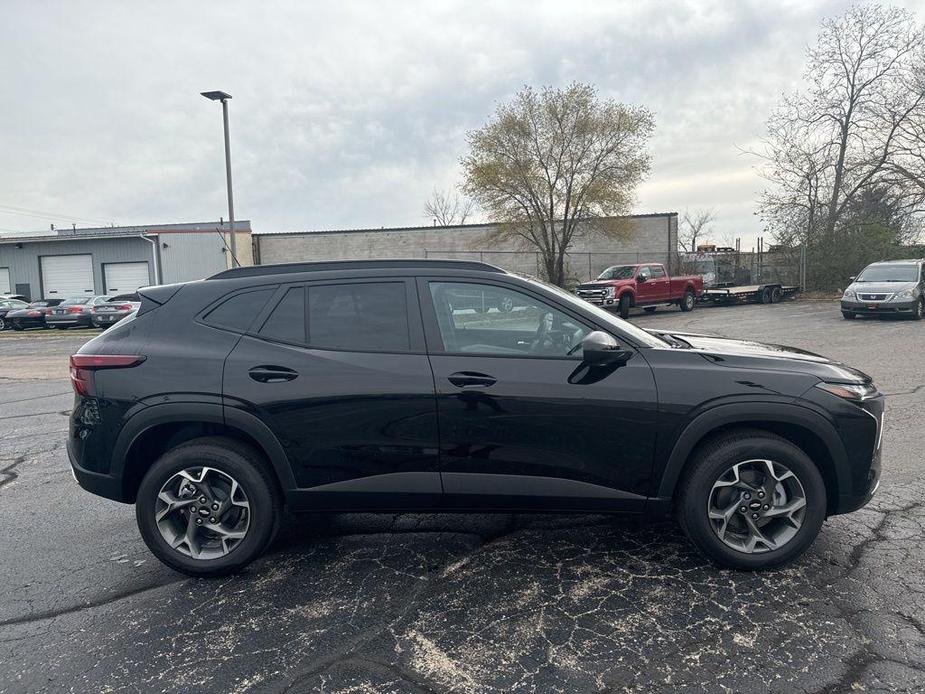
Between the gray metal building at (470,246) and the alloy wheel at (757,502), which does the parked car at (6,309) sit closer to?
the gray metal building at (470,246)

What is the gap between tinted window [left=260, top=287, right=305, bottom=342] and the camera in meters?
3.59

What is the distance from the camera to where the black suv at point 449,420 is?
3.38m

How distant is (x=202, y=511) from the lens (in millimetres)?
3566

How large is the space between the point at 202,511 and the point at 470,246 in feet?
113

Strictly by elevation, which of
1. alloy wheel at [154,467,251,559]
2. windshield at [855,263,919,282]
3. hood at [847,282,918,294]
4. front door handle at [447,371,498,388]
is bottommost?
alloy wheel at [154,467,251,559]

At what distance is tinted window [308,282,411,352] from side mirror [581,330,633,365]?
3.22 ft

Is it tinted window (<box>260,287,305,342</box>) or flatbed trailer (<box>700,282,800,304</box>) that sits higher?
tinted window (<box>260,287,305,342</box>)

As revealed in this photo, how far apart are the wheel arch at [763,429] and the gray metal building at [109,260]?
3604cm

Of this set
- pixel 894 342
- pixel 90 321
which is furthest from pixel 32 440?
pixel 90 321

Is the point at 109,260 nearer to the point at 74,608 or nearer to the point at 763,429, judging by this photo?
the point at 74,608

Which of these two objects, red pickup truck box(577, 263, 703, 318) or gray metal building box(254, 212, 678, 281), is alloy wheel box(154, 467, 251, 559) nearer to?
red pickup truck box(577, 263, 703, 318)

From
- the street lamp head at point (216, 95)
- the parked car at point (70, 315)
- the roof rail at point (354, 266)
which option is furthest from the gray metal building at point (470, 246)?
the roof rail at point (354, 266)

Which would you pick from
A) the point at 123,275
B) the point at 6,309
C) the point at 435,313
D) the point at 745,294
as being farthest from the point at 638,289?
the point at 123,275

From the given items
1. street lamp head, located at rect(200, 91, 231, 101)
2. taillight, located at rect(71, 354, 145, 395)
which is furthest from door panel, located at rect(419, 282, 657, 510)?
street lamp head, located at rect(200, 91, 231, 101)
